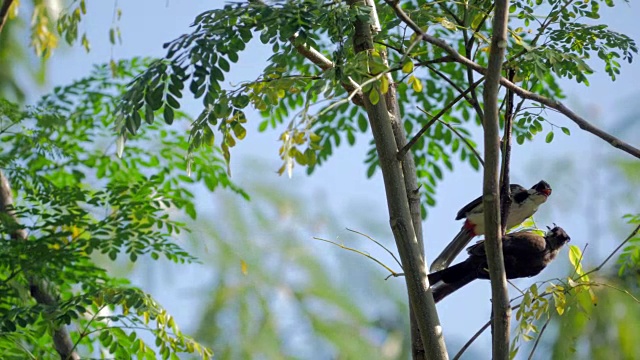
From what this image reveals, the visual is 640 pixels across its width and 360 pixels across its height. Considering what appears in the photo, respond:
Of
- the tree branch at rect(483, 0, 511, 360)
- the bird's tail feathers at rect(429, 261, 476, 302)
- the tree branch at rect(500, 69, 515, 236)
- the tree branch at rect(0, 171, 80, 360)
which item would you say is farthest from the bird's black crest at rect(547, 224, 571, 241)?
the tree branch at rect(0, 171, 80, 360)

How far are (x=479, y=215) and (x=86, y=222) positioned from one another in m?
1.77

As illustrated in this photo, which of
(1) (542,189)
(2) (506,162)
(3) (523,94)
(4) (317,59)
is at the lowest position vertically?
(2) (506,162)

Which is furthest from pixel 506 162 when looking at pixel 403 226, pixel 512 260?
pixel 512 260

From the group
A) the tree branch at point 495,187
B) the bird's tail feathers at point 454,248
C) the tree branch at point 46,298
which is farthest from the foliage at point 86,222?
the tree branch at point 495,187

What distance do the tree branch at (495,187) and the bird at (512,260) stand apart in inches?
21.9

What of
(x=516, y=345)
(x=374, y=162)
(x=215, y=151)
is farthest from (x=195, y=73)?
(x=374, y=162)

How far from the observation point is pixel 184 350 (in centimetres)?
382

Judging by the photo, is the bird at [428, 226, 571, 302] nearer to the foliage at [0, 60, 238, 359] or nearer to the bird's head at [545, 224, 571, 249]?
the bird's head at [545, 224, 571, 249]

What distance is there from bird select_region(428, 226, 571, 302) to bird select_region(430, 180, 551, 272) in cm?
9

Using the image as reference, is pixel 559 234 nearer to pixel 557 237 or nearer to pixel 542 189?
pixel 557 237

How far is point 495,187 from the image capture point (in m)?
2.31

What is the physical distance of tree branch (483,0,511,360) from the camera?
2.25m

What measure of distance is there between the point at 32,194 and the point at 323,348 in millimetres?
2473

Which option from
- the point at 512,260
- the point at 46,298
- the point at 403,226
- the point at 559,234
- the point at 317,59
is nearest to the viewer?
the point at 403,226
